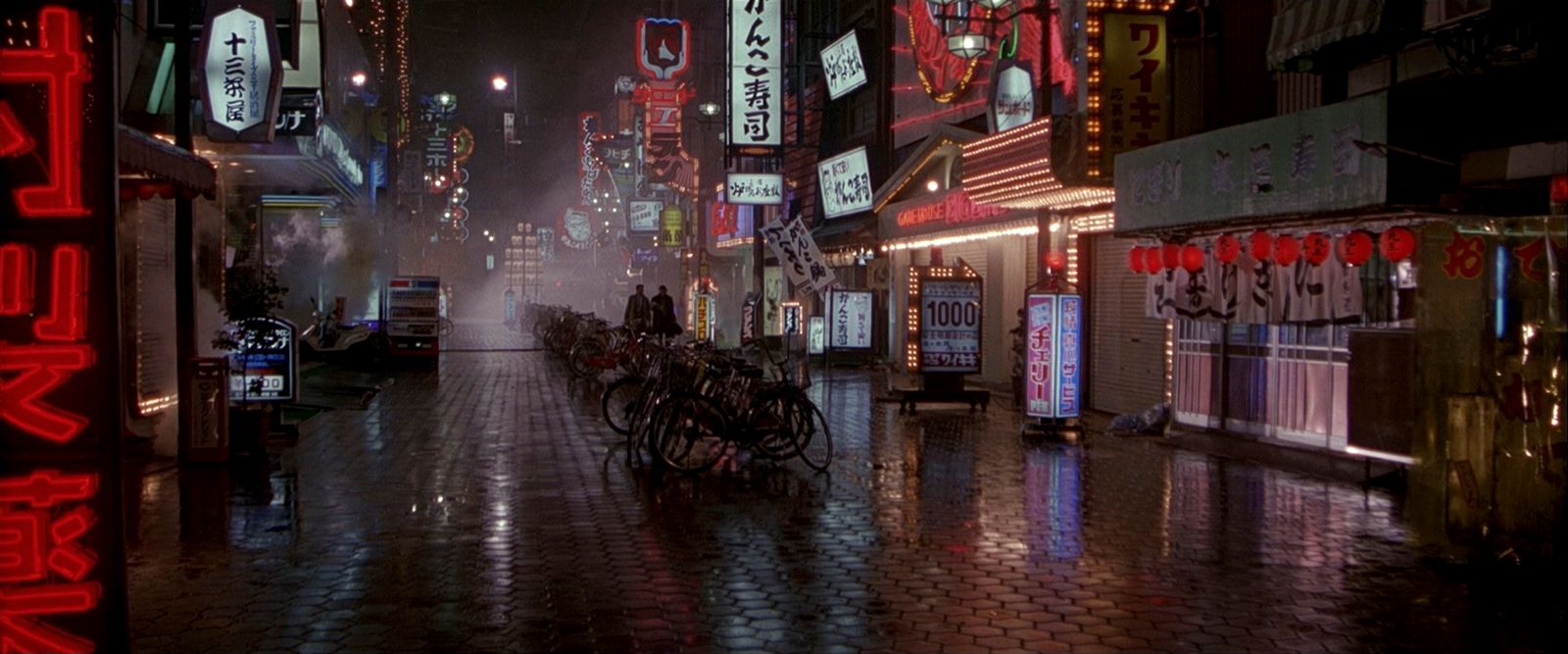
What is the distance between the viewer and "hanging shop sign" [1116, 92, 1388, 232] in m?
12.1

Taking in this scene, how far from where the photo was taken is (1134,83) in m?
17.4

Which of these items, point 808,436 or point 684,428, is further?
point 808,436

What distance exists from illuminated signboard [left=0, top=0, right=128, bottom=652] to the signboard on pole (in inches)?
646

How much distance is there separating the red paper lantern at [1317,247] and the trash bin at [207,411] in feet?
37.5

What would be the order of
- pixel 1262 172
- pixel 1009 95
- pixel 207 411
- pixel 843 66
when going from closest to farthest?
1. pixel 1262 172
2. pixel 207 411
3. pixel 1009 95
4. pixel 843 66

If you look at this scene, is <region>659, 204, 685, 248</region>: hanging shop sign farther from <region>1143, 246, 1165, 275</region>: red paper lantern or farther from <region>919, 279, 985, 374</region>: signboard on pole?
<region>1143, 246, 1165, 275</region>: red paper lantern

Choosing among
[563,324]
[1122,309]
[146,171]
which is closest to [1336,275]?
[1122,309]

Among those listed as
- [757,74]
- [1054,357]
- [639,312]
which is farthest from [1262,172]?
[757,74]

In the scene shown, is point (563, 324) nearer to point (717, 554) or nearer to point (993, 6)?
point (993, 6)

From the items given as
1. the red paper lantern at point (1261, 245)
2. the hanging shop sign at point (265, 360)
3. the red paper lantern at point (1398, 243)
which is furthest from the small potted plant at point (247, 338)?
the red paper lantern at point (1398, 243)

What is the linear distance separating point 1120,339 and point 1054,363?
11.0ft

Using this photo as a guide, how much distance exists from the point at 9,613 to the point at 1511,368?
8567 mm

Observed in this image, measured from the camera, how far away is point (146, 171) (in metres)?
11.1

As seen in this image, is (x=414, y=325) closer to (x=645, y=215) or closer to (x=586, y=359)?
(x=586, y=359)
